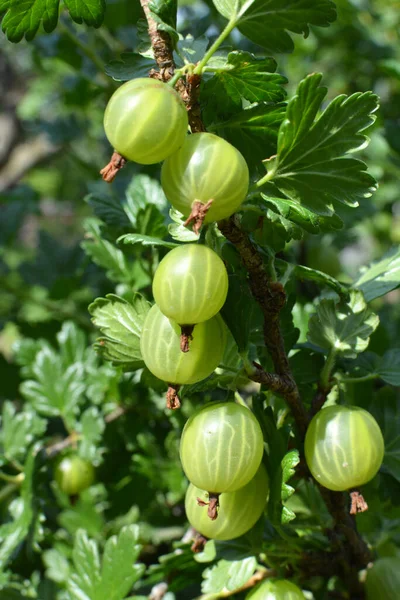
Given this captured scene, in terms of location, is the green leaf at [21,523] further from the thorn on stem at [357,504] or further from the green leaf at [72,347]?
the thorn on stem at [357,504]

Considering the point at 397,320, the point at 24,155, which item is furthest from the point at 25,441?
the point at 24,155

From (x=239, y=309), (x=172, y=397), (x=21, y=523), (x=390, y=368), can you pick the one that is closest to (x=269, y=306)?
(x=239, y=309)

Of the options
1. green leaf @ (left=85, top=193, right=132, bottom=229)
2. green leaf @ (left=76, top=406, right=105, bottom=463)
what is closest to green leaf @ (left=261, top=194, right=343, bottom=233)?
green leaf @ (left=85, top=193, right=132, bottom=229)

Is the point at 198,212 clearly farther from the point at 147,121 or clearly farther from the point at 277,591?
the point at 277,591

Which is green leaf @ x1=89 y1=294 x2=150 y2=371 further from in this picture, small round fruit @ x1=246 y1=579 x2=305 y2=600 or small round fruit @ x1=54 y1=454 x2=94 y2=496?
small round fruit @ x1=54 y1=454 x2=94 y2=496

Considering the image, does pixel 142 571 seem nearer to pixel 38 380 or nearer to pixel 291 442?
pixel 291 442
